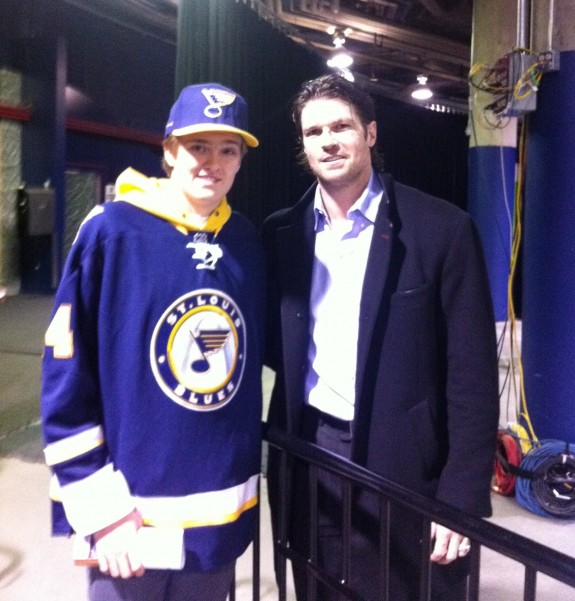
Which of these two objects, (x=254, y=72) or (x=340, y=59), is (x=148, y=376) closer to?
(x=254, y=72)

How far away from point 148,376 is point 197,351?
0.30 feet

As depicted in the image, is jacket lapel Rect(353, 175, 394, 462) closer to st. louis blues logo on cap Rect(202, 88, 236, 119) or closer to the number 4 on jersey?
st. louis blues logo on cap Rect(202, 88, 236, 119)

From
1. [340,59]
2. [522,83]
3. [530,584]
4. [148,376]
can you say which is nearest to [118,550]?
[148,376]

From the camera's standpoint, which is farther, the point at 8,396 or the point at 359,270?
the point at 8,396

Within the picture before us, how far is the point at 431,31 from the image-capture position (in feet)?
28.1

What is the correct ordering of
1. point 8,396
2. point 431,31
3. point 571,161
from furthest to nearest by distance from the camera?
point 431,31 → point 8,396 → point 571,161

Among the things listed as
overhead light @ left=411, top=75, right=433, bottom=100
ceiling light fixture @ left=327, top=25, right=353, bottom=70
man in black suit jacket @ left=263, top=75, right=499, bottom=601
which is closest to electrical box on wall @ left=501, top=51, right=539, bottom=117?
man in black suit jacket @ left=263, top=75, right=499, bottom=601

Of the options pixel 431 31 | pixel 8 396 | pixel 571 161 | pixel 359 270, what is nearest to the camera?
pixel 359 270

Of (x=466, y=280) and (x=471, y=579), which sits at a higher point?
(x=466, y=280)

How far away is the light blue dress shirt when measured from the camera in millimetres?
1356

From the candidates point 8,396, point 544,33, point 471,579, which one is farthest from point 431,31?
point 471,579

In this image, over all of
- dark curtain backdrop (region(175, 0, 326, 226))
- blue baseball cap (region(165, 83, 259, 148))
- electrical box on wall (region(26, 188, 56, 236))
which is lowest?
blue baseball cap (region(165, 83, 259, 148))

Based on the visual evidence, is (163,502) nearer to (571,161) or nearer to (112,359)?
(112,359)

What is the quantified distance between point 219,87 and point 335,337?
52 cm
